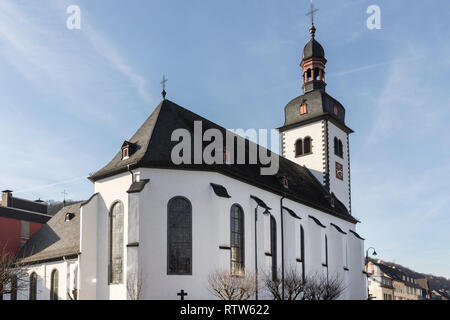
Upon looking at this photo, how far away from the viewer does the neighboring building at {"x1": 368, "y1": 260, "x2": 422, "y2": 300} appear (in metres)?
83.7

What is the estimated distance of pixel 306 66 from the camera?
151 ft

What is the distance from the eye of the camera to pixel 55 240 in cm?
3734

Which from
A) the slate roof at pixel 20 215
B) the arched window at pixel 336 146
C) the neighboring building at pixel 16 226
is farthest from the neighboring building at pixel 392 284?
the neighboring building at pixel 16 226

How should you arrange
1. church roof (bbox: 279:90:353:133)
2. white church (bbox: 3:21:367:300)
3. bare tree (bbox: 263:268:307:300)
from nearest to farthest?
white church (bbox: 3:21:367:300) → bare tree (bbox: 263:268:307:300) → church roof (bbox: 279:90:353:133)

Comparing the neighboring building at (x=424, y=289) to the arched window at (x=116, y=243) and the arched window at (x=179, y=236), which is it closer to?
the arched window at (x=179, y=236)

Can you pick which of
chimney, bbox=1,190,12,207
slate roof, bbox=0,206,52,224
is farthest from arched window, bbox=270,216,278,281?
chimney, bbox=1,190,12,207

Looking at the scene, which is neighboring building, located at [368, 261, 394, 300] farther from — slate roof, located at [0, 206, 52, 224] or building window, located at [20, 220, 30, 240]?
building window, located at [20, 220, 30, 240]

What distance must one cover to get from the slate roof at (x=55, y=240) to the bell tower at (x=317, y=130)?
760 inches

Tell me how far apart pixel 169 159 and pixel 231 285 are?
7.37 m

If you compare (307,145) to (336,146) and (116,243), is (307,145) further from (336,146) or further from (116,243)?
(116,243)

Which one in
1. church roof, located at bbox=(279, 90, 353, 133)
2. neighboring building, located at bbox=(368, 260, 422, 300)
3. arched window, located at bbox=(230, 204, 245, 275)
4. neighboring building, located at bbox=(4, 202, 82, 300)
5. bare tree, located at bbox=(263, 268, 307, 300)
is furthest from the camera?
neighboring building, located at bbox=(368, 260, 422, 300)

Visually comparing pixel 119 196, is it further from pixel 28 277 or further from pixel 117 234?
pixel 28 277
